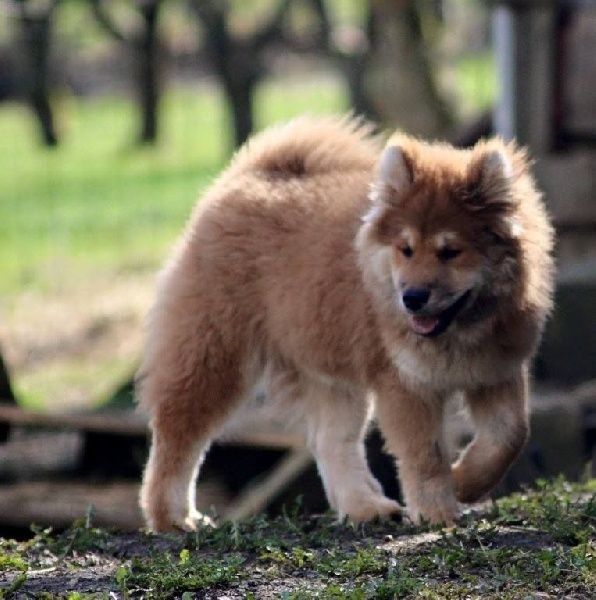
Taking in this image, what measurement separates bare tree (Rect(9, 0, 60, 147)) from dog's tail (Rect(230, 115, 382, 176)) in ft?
60.4

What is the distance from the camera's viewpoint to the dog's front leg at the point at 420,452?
627cm

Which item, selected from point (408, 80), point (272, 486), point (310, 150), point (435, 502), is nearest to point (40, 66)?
point (408, 80)

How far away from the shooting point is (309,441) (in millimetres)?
7418

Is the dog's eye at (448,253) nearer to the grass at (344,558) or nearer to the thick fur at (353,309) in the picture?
the thick fur at (353,309)

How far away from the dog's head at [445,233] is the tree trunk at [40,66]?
21.3 metres

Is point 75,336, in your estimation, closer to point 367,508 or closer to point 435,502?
point 367,508

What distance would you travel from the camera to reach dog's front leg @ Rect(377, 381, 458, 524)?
6273 millimetres

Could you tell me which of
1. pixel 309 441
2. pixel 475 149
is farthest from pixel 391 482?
pixel 475 149

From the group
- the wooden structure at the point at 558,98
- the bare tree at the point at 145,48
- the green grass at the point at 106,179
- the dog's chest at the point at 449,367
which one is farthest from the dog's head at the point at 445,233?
the bare tree at the point at 145,48

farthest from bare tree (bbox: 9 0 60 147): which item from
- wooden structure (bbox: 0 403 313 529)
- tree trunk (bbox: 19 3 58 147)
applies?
wooden structure (bbox: 0 403 313 529)

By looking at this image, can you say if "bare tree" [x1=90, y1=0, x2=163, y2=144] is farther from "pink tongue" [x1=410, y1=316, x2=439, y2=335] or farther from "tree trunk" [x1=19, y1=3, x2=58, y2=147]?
"pink tongue" [x1=410, y1=316, x2=439, y2=335]

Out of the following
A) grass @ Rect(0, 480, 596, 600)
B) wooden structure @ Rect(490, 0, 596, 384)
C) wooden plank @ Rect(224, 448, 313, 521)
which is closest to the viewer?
grass @ Rect(0, 480, 596, 600)

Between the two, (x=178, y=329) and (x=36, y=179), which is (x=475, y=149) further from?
Result: (x=36, y=179)

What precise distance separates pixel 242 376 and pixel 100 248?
12.9 meters
